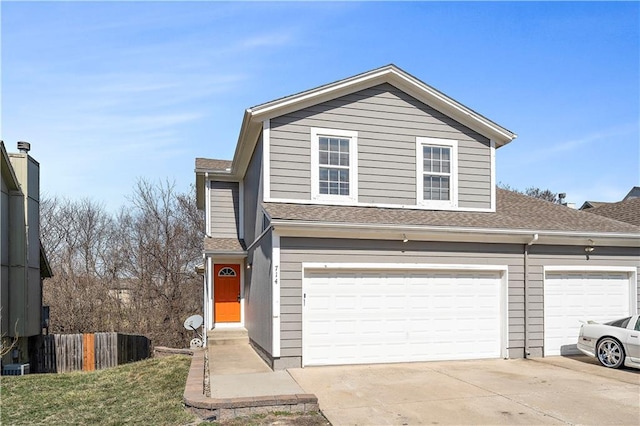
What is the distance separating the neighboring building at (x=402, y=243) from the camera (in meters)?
9.88

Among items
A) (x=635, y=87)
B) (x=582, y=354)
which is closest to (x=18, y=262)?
(x=582, y=354)

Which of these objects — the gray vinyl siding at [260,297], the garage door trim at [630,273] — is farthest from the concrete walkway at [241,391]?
the garage door trim at [630,273]

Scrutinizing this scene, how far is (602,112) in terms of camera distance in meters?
15.3

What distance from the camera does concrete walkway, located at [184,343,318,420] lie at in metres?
6.76

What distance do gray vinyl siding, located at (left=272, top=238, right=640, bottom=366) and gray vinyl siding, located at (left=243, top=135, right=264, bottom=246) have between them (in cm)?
214

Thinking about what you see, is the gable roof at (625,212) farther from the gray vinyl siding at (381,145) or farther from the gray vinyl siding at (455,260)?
the gray vinyl siding at (381,145)

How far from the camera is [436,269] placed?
10.6 meters

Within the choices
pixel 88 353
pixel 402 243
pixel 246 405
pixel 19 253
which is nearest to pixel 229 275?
pixel 88 353

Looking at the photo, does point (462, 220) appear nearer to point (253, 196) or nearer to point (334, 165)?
point (334, 165)

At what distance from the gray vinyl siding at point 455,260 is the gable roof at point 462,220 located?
0.44 metres

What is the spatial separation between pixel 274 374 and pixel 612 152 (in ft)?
51.7

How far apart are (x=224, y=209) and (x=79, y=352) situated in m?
7.42

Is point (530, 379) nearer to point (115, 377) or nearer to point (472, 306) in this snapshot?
point (472, 306)

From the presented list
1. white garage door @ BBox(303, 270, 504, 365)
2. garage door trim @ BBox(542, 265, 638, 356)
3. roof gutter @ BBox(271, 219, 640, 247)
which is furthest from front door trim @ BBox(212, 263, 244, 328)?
garage door trim @ BBox(542, 265, 638, 356)
